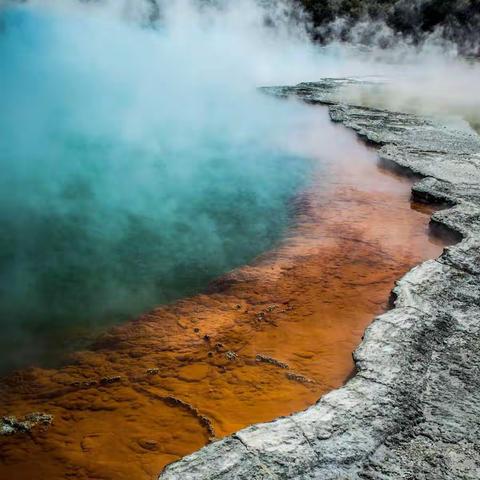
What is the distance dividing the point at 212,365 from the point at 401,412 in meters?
1.02

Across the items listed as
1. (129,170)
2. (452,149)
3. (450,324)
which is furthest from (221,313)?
(452,149)

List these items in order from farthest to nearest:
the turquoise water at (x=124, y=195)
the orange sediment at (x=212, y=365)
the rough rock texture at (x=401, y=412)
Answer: the turquoise water at (x=124, y=195), the orange sediment at (x=212, y=365), the rough rock texture at (x=401, y=412)

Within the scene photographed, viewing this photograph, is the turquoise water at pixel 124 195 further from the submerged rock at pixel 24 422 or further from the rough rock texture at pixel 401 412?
the rough rock texture at pixel 401 412

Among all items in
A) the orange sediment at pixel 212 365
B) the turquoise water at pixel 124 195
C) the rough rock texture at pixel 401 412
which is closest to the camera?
the rough rock texture at pixel 401 412

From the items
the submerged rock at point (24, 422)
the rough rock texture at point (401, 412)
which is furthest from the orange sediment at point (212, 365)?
the rough rock texture at point (401, 412)

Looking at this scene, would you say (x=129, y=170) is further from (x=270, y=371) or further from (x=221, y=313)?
(x=270, y=371)

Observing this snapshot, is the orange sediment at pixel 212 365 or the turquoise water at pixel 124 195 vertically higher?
the turquoise water at pixel 124 195

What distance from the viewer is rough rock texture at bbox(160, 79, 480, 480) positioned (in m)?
1.75

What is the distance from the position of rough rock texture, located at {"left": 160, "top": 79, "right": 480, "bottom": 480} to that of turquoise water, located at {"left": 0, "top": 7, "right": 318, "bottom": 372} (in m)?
1.44

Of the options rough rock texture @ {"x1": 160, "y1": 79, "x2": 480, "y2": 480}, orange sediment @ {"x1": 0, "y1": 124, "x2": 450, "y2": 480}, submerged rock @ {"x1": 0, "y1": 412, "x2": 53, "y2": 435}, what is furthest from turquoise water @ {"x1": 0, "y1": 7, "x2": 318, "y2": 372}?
rough rock texture @ {"x1": 160, "y1": 79, "x2": 480, "y2": 480}

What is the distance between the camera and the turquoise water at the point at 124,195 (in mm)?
3422

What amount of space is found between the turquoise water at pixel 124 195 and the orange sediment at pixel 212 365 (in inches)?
12.1

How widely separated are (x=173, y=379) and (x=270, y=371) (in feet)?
1.64

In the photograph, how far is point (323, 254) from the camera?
12.5ft
